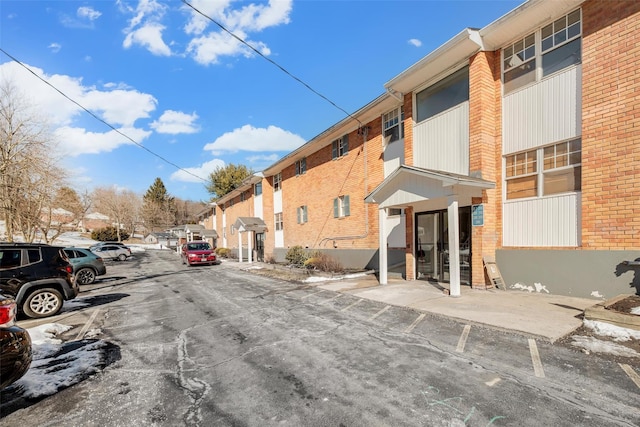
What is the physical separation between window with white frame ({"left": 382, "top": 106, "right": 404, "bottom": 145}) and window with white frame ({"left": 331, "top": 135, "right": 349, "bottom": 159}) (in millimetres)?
3166

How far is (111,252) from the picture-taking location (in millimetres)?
32188

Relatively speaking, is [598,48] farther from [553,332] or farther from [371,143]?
[371,143]

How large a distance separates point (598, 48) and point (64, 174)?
27.1 metres

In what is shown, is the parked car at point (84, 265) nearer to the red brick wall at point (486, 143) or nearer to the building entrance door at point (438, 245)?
the building entrance door at point (438, 245)

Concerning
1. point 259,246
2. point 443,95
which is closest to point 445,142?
point 443,95

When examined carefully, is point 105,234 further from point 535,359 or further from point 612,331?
point 612,331

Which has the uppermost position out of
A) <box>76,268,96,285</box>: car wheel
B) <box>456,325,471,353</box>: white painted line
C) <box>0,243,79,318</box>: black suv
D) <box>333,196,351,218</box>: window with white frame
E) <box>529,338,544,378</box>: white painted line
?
<box>333,196,351,218</box>: window with white frame

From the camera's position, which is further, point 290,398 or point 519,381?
point 519,381

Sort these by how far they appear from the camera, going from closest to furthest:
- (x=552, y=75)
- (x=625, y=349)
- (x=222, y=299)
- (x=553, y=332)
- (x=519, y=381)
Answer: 1. (x=519, y=381)
2. (x=625, y=349)
3. (x=553, y=332)
4. (x=552, y=75)
5. (x=222, y=299)

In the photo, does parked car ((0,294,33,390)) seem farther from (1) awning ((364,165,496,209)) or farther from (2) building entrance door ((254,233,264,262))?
(2) building entrance door ((254,233,264,262))

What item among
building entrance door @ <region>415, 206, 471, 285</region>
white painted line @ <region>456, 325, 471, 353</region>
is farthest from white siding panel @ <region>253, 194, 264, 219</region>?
white painted line @ <region>456, 325, 471, 353</region>

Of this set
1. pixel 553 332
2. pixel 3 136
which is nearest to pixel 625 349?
pixel 553 332

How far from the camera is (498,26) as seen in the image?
27.8 ft

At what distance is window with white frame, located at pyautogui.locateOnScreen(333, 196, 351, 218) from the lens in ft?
54.4
